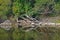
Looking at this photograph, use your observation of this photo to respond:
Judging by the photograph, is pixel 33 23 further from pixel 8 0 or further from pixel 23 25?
pixel 8 0

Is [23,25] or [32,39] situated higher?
[32,39]

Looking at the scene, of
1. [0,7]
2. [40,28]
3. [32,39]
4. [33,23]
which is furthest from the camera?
[0,7]

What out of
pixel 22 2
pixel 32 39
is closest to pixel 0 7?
pixel 22 2

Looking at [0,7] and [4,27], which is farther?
[0,7]

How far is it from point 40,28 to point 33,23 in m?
2.05

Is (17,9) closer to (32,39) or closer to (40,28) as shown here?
(40,28)

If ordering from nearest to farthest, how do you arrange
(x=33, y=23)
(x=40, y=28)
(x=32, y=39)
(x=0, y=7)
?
(x=32, y=39), (x=40, y=28), (x=33, y=23), (x=0, y=7)

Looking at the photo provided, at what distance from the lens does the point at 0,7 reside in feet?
102

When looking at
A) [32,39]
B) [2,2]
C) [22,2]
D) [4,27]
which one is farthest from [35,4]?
[32,39]

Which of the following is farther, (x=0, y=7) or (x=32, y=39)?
(x=0, y=7)

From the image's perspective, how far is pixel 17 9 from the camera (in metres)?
31.4

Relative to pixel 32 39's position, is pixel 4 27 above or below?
below

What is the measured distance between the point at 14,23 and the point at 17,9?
11.8ft

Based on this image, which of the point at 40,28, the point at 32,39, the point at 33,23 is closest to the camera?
the point at 32,39
